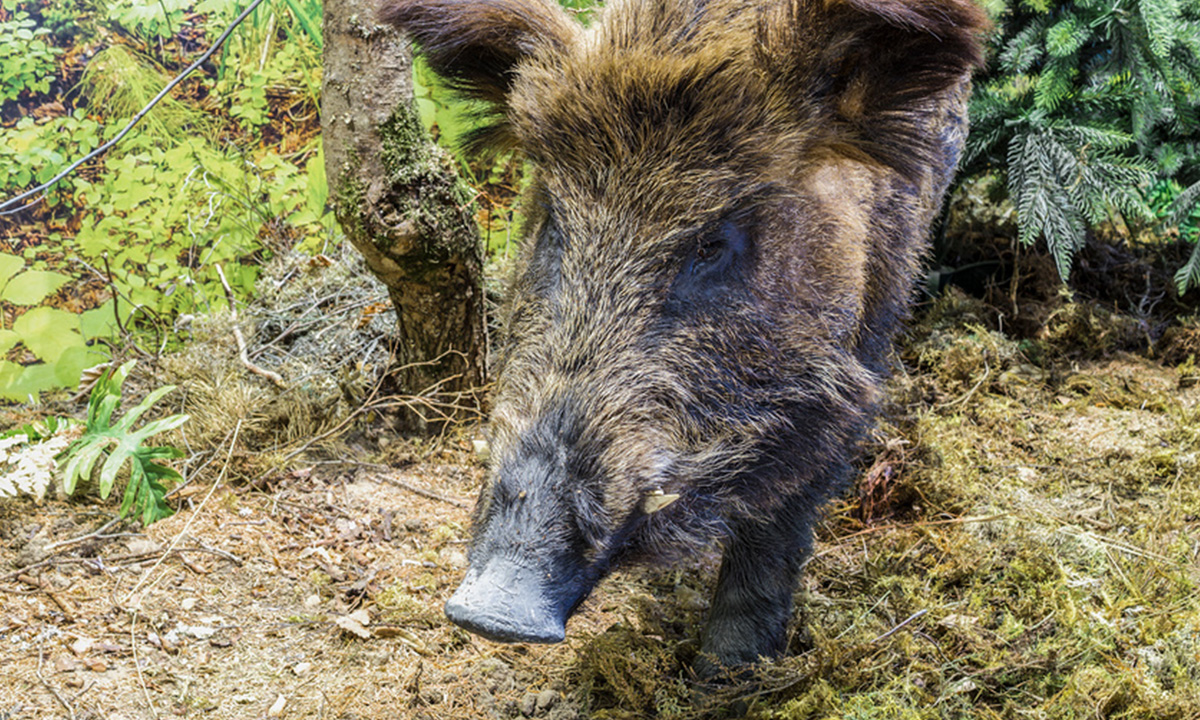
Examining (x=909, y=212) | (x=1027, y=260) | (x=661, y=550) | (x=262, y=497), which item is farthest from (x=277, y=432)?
(x=1027, y=260)

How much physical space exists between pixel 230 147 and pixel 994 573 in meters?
4.25

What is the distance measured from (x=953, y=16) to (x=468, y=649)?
224cm

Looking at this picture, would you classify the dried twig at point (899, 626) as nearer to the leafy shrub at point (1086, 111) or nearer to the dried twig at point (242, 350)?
the leafy shrub at point (1086, 111)

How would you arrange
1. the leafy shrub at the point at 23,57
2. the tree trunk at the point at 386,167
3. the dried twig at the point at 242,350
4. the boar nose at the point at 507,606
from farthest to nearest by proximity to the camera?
1. the dried twig at the point at 242,350
2. the leafy shrub at the point at 23,57
3. the tree trunk at the point at 386,167
4. the boar nose at the point at 507,606

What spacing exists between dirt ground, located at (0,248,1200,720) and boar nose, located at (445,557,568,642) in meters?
0.45

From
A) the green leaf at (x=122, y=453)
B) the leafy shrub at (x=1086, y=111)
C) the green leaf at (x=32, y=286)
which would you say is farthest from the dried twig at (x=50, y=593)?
the leafy shrub at (x=1086, y=111)

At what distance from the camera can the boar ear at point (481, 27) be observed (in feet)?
7.59

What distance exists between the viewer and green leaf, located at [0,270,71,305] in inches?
159

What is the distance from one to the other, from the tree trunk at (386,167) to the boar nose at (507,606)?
7.09ft

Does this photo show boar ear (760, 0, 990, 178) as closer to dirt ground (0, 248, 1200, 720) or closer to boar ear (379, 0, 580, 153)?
boar ear (379, 0, 580, 153)

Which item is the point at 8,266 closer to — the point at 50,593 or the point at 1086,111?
the point at 50,593

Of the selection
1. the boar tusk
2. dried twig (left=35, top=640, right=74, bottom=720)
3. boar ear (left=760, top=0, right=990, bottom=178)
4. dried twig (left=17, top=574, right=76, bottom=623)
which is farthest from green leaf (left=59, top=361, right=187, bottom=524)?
boar ear (left=760, top=0, right=990, bottom=178)

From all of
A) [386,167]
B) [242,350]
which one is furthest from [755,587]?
[242,350]

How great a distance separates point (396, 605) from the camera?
9.64ft
